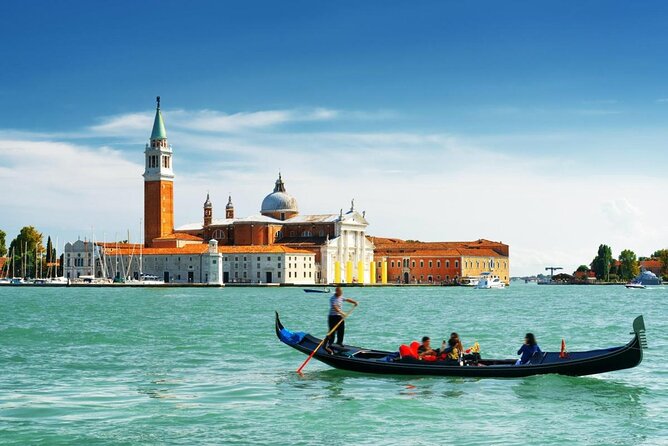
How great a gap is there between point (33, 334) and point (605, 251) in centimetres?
9457

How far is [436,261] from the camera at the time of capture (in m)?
100

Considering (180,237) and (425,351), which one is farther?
(180,237)

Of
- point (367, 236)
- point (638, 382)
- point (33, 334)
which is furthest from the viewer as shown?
point (367, 236)

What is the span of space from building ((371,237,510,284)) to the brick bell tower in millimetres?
22766

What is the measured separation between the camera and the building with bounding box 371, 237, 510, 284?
328ft

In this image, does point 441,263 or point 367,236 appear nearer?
point 441,263

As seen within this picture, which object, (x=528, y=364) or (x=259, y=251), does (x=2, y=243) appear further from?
(x=528, y=364)

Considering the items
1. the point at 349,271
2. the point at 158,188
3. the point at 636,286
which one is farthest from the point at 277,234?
the point at 636,286

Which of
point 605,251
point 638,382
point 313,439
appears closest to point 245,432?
point 313,439

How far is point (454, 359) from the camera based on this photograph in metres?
15.1

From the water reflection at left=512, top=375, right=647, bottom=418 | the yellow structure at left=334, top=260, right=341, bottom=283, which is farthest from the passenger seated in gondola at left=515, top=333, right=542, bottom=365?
the yellow structure at left=334, top=260, right=341, bottom=283

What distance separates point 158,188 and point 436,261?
29.2m

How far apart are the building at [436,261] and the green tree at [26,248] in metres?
34.0

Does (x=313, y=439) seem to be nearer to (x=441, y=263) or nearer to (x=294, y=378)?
(x=294, y=378)
